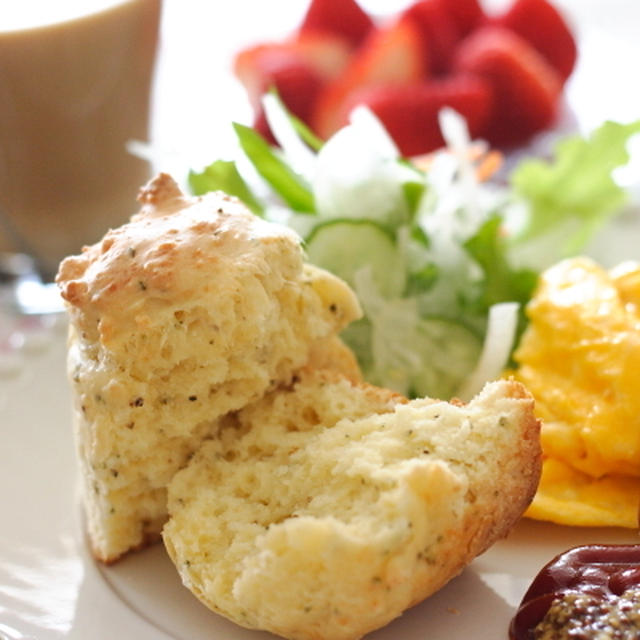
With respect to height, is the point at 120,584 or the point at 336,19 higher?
the point at 336,19

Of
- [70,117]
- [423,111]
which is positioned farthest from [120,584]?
[423,111]

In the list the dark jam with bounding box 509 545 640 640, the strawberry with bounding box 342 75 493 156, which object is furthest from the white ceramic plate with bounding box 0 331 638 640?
the strawberry with bounding box 342 75 493 156

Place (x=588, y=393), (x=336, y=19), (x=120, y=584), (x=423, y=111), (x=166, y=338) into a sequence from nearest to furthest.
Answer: (x=166, y=338) < (x=120, y=584) < (x=588, y=393) < (x=423, y=111) < (x=336, y=19)

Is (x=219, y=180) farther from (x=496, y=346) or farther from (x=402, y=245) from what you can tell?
(x=496, y=346)

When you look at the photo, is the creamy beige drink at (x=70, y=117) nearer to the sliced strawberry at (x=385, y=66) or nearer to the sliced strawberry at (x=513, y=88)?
the sliced strawberry at (x=385, y=66)

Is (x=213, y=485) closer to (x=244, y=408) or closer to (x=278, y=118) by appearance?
(x=244, y=408)

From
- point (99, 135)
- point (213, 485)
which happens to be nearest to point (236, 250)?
point (213, 485)
